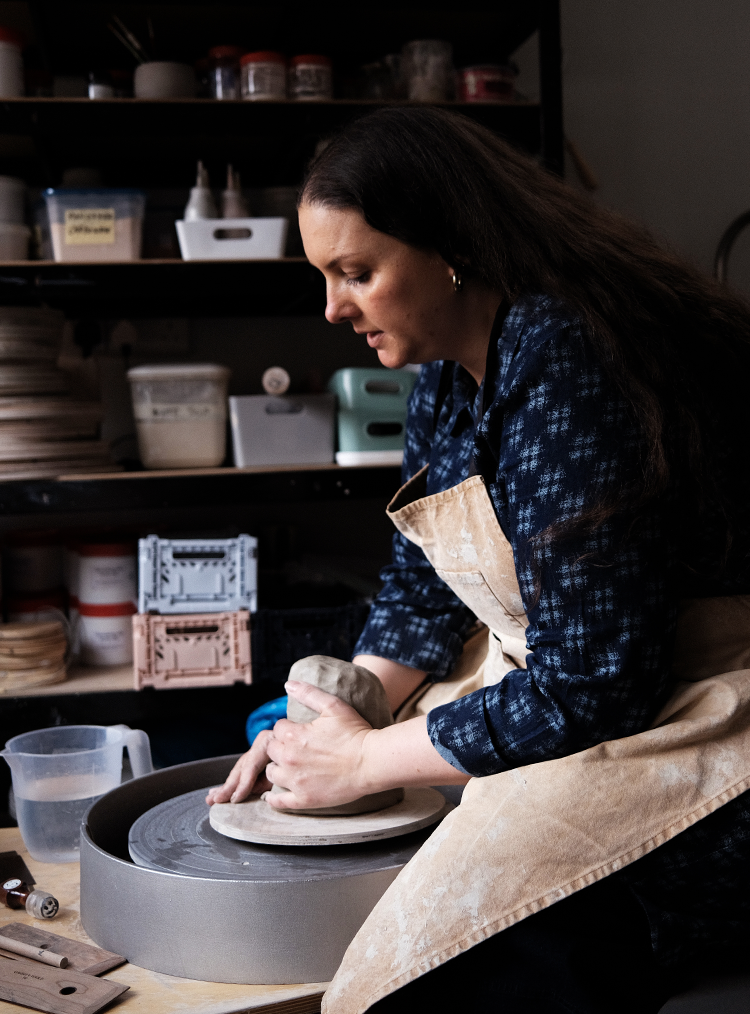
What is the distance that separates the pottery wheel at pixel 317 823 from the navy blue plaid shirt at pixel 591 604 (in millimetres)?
177

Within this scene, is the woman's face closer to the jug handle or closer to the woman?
the woman

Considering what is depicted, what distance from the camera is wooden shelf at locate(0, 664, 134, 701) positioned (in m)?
2.02

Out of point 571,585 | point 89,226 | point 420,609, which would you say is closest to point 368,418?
point 89,226

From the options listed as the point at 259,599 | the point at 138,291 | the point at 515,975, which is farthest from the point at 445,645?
the point at 138,291

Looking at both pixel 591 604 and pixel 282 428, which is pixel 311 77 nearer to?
pixel 282 428

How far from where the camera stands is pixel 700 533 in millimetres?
948

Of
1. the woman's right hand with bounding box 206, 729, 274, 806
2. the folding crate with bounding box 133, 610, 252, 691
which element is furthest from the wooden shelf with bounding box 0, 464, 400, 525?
the woman's right hand with bounding box 206, 729, 274, 806

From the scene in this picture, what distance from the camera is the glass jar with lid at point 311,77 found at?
6.83ft

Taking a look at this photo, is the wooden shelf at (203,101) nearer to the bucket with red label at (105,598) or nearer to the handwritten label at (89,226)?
the handwritten label at (89,226)

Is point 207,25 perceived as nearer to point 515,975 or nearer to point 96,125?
point 96,125

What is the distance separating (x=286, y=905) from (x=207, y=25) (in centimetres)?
204

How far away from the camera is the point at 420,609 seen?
1.43m

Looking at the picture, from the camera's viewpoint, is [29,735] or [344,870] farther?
[29,735]

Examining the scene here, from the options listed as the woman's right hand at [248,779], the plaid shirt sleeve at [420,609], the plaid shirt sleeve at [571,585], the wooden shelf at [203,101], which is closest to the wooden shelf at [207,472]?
the plaid shirt sleeve at [420,609]
